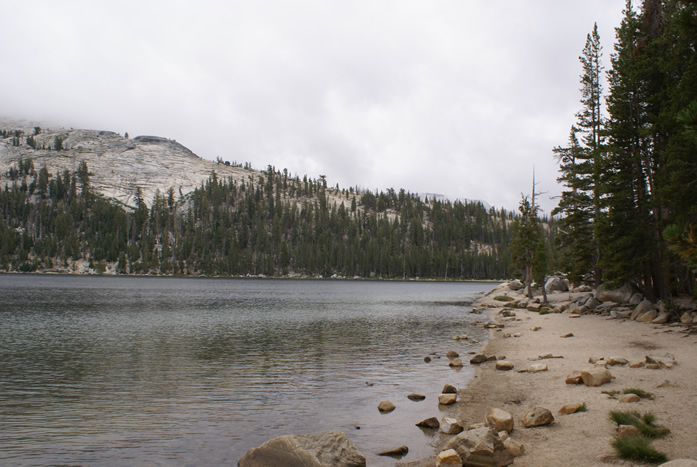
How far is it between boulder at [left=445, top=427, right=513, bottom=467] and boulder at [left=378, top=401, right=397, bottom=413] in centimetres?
488

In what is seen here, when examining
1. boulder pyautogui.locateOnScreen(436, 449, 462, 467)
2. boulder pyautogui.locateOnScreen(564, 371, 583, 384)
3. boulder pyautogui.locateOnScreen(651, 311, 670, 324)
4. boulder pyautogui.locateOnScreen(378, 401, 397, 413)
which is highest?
boulder pyautogui.locateOnScreen(651, 311, 670, 324)

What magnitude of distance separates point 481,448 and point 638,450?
2736 millimetres

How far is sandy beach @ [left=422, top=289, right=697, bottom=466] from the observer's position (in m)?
8.83

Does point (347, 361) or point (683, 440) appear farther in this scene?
point (347, 361)

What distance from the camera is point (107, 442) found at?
1126 centimetres

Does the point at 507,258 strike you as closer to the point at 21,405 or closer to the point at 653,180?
the point at 653,180

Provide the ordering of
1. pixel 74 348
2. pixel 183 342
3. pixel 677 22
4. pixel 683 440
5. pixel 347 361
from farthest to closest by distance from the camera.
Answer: pixel 183 342, pixel 74 348, pixel 347 361, pixel 677 22, pixel 683 440

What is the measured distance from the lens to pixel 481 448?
8.59 metres

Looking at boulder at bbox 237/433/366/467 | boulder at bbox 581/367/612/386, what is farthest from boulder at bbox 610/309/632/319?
boulder at bbox 237/433/366/467

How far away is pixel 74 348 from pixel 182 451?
19.1 m

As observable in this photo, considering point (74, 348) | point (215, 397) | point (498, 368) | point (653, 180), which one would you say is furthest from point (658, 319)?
point (74, 348)

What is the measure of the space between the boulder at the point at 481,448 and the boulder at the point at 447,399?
4.93m

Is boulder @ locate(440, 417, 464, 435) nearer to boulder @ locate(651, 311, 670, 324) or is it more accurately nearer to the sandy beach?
the sandy beach

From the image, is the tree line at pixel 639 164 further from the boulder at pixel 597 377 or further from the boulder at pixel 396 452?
the boulder at pixel 396 452
